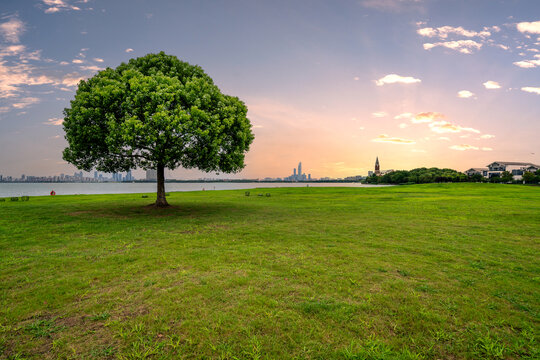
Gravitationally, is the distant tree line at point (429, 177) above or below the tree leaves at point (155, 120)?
below

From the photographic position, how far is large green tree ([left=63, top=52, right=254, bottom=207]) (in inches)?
721

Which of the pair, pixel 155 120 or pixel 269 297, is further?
pixel 155 120

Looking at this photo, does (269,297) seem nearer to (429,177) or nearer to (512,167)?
(429,177)

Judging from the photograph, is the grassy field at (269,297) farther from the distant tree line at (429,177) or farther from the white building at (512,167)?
the white building at (512,167)

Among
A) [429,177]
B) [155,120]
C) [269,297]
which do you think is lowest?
[269,297]

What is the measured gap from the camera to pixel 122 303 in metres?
6.39

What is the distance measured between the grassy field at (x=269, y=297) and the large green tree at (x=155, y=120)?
825cm

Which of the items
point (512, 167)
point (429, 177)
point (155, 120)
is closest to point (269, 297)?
point (155, 120)

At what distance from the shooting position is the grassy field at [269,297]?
4.80 m

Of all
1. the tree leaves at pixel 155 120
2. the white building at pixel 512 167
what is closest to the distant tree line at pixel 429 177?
the white building at pixel 512 167

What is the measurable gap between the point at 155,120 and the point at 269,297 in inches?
603

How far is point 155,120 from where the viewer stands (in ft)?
57.8

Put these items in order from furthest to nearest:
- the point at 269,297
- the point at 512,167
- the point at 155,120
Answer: the point at 512,167 → the point at 155,120 → the point at 269,297

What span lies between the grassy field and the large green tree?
8.25 m
